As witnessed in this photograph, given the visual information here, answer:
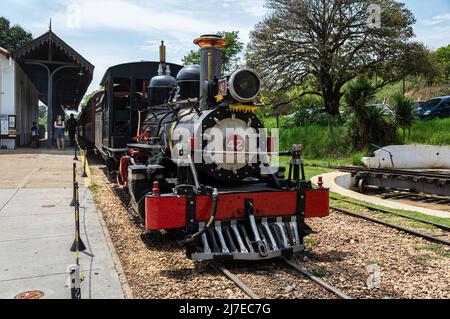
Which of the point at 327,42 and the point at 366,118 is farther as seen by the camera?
the point at 327,42

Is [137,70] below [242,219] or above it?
above

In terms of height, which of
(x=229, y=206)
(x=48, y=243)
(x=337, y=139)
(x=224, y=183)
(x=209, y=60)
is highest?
(x=209, y=60)

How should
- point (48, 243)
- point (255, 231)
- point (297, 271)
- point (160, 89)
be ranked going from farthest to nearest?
1. point (160, 89)
2. point (48, 243)
3. point (255, 231)
4. point (297, 271)

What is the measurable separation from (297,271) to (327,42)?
1962 centimetres

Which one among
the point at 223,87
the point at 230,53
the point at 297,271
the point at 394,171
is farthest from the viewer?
the point at 230,53

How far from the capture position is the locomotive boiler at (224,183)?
473cm

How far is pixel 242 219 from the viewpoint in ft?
16.5

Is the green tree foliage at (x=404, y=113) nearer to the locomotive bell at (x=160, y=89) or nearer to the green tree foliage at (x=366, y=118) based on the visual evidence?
the green tree foliage at (x=366, y=118)

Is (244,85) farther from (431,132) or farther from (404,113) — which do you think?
(431,132)

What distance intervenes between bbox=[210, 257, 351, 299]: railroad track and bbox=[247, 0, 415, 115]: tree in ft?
59.6

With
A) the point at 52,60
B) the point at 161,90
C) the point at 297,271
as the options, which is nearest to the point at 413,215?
the point at 297,271

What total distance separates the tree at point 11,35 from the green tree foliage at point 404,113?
1763 inches

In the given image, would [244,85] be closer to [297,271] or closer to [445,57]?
[297,271]
